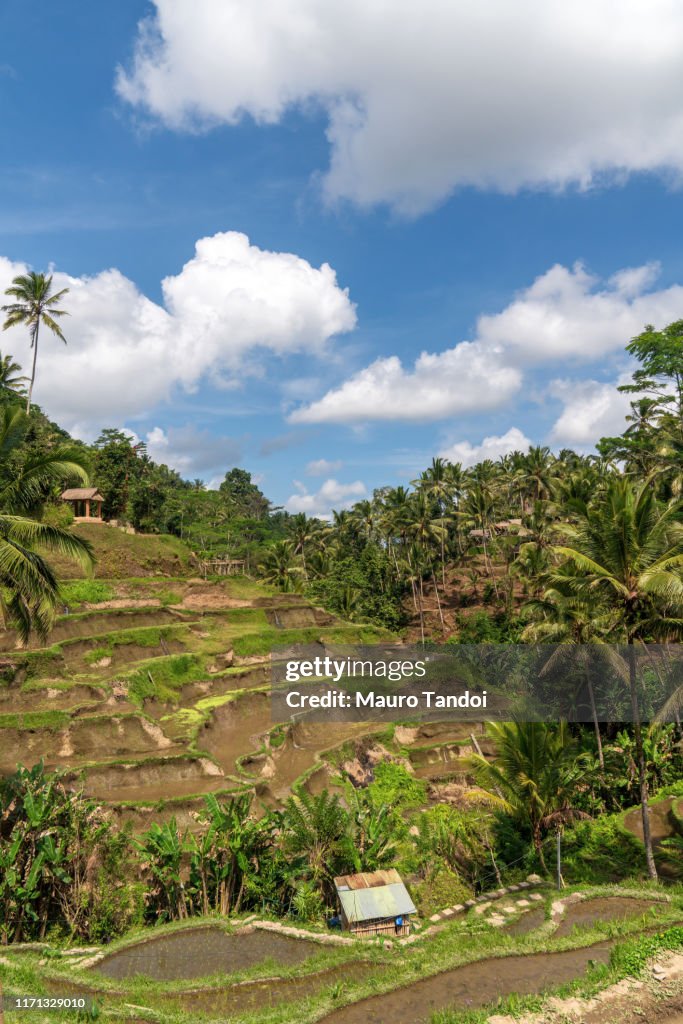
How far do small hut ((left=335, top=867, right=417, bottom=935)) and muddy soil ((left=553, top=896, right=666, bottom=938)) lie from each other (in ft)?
13.0

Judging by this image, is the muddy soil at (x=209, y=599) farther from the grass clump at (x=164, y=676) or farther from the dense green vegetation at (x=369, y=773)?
the grass clump at (x=164, y=676)

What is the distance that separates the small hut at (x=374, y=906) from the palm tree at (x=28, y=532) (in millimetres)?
10620

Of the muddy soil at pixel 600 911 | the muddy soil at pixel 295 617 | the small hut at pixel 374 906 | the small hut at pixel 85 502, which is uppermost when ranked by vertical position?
the small hut at pixel 85 502

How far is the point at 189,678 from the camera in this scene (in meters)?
33.7

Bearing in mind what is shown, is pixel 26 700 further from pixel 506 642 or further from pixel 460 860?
pixel 506 642

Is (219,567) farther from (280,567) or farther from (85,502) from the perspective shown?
(85,502)

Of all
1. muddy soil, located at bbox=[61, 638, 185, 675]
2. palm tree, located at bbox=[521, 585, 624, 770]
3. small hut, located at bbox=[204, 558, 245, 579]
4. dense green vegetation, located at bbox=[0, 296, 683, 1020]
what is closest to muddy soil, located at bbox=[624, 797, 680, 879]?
dense green vegetation, located at bbox=[0, 296, 683, 1020]

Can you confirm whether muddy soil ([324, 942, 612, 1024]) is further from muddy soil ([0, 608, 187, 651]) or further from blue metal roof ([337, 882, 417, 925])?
muddy soil ([0, 608, 187, 651])

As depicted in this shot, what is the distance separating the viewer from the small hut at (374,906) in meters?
15.4

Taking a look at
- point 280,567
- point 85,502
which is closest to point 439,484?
point 280,567

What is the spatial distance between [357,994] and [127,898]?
8.97m

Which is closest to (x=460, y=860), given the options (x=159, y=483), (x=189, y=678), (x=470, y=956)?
(x=470, y=956)

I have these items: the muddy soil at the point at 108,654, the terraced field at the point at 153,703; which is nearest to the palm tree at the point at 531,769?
the terraced field at the point at 153,703

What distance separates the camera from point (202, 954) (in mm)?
13742
